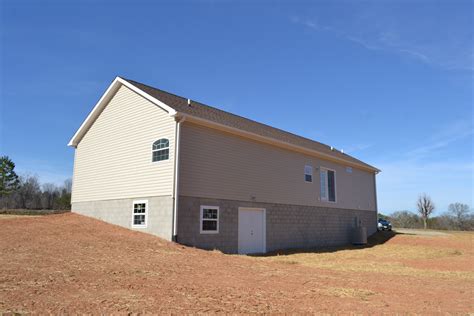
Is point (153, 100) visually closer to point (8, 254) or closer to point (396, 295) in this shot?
point (8, 254)

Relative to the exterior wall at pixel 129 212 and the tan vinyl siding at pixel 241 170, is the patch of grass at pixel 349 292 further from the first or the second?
the tan vinyl siding at pixel 241 170

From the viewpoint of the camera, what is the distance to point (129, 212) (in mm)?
17672

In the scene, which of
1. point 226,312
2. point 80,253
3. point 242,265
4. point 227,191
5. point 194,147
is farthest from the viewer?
point 227,191

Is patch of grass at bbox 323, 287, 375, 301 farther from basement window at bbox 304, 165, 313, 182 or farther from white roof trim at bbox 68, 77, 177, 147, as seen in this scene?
basement window at bbox 304, 165, 313, 182

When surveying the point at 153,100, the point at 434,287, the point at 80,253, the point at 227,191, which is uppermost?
the point at 153,100

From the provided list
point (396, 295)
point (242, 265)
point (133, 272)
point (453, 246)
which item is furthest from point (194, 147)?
point (453, 246)

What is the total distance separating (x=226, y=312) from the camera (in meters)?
6.64

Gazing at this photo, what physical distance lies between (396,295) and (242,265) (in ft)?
16.6

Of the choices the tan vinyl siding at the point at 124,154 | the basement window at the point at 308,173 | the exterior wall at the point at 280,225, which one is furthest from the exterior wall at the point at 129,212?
the basement window at the point at 308,173

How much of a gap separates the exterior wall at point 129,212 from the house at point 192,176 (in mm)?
43

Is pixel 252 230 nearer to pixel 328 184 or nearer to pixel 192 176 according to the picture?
pixel 192 176

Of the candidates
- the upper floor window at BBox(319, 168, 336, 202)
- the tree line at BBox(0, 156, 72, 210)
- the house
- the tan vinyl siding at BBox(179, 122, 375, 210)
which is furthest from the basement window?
the tree line at BBox(0, 156, 72, 210)

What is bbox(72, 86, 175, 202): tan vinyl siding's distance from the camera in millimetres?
16641

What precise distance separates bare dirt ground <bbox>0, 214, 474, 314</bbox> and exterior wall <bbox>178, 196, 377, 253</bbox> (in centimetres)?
156
